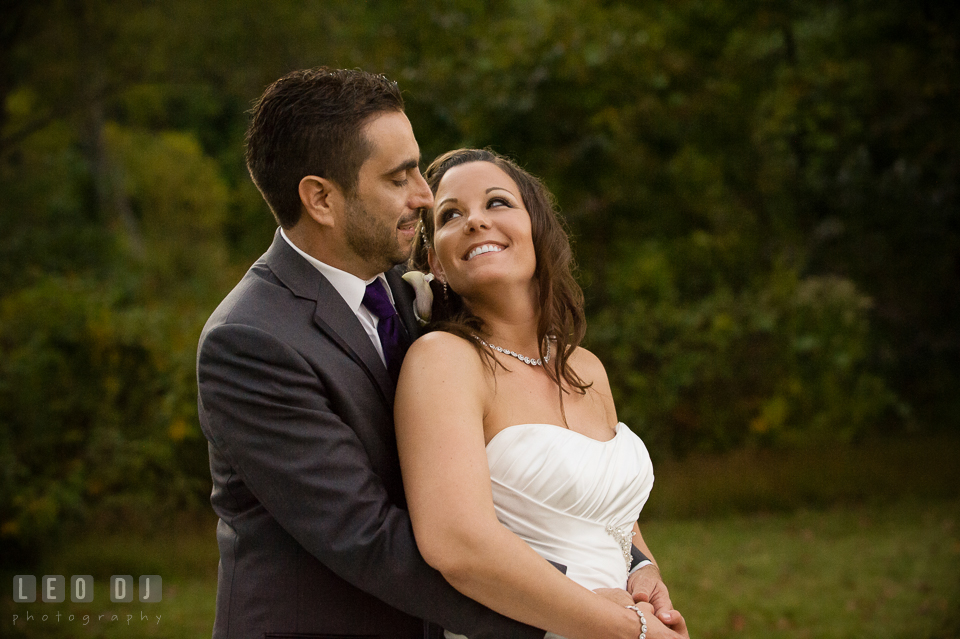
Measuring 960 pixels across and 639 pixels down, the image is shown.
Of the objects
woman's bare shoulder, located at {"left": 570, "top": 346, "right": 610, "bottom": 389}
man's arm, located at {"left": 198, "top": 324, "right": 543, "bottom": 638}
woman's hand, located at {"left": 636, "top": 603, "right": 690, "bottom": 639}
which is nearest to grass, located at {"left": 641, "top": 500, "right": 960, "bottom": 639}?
woman's bare shoulder, located at {"left": 570, "top": 346, "right": 610, "bottom": 389}

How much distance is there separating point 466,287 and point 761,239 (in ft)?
26.0

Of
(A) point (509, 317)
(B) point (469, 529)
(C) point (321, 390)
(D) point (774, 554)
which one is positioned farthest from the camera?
(D) point (774, 554)

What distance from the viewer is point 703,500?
25.1 feet

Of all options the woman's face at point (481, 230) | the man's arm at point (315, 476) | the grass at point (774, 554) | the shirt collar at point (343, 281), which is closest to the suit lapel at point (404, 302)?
the woman's face at point (481, 230)

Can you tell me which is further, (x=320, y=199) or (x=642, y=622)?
(x=320, y=199)

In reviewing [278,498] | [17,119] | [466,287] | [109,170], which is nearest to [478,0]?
[466,287]

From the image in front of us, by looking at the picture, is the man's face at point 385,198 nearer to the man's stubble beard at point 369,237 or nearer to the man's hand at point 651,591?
the man's stubble beard at point 369,237

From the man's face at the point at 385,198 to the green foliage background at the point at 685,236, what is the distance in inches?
198

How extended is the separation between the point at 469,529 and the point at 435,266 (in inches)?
39.4

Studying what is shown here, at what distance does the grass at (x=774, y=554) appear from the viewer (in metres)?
5.63

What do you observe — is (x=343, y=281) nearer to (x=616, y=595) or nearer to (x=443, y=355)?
(x=443, y=355)

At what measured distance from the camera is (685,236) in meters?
9.32

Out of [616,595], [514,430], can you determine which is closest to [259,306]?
[514,430]

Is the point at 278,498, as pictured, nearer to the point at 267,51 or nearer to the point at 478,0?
the point at 478,0
